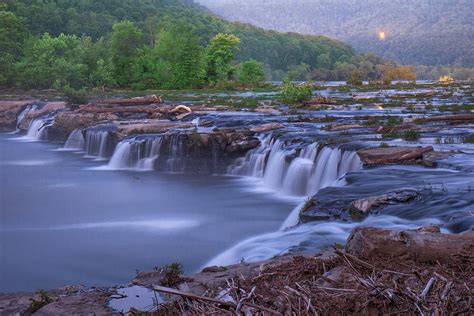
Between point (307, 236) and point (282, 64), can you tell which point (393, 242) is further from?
point (282, 64)

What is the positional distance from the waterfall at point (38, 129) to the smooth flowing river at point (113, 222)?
1056 centimetres

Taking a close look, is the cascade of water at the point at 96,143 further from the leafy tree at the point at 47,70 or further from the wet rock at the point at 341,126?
the leafy tree at the point at 47,70

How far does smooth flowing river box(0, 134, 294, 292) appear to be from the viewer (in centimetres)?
1157

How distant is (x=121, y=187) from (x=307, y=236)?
10735mm

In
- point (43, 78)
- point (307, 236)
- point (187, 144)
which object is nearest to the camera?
point (307, 236)

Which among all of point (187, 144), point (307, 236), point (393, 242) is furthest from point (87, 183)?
point (393, 242)

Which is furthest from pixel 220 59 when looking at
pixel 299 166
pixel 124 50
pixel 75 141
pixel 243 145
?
pixel 299 166

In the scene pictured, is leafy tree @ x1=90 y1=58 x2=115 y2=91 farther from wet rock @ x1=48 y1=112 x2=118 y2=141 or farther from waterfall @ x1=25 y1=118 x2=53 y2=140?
wet rock @ x1=48 y1=112 x2=118 y2=141

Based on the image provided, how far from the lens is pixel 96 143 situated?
28125 mm

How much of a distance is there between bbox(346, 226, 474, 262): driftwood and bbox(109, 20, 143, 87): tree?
196 ft

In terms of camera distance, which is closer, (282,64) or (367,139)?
(367,139)

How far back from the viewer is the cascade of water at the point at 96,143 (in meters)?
27.4

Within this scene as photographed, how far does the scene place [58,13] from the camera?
105 m

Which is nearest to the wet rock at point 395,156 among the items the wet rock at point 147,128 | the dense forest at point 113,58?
the wet rock at point 147,128
